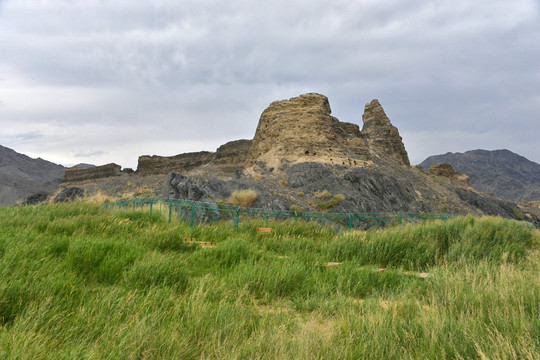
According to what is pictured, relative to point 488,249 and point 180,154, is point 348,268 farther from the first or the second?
point 180,154

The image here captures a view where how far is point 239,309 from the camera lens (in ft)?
11.2

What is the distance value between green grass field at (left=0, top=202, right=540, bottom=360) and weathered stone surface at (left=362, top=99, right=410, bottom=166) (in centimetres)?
5095

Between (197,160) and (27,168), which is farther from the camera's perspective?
(27,168)

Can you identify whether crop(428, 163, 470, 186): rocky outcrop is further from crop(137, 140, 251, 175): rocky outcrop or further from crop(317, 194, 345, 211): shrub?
crop(317, 194, 345, 211): shrub

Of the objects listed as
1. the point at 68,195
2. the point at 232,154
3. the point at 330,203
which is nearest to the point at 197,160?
the point at 232,154

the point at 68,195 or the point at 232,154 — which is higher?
the point at 232,154

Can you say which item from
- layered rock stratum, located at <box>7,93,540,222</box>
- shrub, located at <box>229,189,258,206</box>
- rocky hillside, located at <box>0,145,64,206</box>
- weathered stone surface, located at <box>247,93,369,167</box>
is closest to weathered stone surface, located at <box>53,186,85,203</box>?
layered rock stratum, located at <box>7,93,540,222</box>

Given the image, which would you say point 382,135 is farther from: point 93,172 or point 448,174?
point 93,172

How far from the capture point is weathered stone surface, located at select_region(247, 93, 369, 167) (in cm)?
3209

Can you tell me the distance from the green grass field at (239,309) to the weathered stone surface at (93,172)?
6633 cm

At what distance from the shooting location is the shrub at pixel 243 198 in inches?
752

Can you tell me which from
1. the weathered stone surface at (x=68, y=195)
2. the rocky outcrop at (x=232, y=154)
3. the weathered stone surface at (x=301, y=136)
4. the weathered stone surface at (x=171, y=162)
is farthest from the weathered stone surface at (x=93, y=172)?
the weathered stone surface at (x=68, y=195)

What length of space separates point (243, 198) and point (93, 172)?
195 feet

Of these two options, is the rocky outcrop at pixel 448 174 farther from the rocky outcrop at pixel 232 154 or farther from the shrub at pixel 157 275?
the shrub at pixel 157 275
